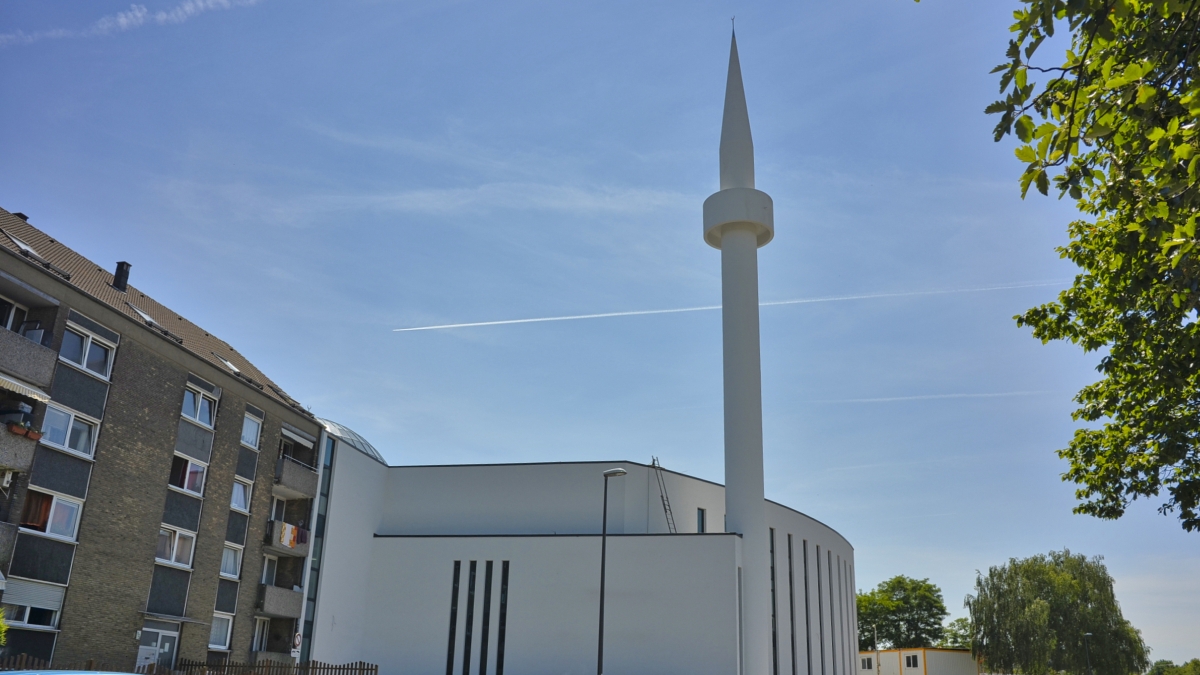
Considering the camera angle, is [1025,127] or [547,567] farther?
[547,567]

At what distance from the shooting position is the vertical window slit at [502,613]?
38125 millimetres

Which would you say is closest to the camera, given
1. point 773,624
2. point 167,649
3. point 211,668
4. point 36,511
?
point 36,511

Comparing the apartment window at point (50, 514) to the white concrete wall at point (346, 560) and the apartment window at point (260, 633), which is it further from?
the white concrete wall at point (346, 560)

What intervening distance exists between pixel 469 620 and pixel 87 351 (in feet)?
65.8

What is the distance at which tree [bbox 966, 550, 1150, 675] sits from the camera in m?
63.0

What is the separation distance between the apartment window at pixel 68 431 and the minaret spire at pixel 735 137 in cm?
2961

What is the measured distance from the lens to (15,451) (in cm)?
2202

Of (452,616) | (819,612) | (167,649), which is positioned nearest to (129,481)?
(167,649)

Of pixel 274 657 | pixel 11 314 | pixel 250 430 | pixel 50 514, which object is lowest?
pixel 274 657

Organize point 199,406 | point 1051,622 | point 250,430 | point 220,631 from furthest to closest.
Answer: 1. point 1051,622
2. point 250,430
3. point 220,631
4. point 199,406

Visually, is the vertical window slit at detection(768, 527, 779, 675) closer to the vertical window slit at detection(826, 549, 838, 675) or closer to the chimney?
the vertical window slit at detection(826, 549, 838, 675)

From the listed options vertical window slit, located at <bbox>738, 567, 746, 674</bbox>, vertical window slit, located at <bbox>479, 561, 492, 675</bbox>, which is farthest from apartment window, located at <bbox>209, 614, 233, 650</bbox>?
vertical window slit, located at <bbox>738, 567, 746, 674</bbox>

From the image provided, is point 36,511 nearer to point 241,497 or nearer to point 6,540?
point 6,540

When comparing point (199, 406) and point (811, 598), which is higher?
point (199, 406)
